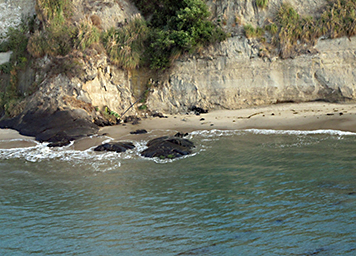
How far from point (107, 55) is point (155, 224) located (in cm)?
1132

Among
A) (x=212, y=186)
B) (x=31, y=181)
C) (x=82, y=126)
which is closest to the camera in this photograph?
(x=212, y=186)

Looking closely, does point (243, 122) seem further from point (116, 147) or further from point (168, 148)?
point (116, 147)

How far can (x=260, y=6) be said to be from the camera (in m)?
15.8

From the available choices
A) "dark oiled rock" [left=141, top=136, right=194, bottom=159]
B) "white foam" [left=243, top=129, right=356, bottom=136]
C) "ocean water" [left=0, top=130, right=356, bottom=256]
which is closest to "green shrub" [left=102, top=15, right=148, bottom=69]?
"dark oiled rock" [left=141, top=136, right=194, bottom=159]

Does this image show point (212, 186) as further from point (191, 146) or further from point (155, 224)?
point (191, 146)

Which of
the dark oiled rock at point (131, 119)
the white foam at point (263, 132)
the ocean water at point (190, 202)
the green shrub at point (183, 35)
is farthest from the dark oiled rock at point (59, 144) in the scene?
the green shrub at point (183, 35)

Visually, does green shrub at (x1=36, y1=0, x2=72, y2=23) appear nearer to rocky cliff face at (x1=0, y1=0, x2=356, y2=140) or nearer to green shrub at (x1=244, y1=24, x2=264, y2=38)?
rocky cliff face at (x1=0, y1=0, x2=356, y2=140)

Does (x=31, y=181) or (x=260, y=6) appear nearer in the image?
(x=31, y=181)

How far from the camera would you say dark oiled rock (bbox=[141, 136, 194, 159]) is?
9.93 meters

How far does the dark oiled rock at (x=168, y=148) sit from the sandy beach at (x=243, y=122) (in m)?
1.66

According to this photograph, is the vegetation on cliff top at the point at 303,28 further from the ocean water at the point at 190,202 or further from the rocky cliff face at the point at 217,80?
the ocean water at the point at 190,202

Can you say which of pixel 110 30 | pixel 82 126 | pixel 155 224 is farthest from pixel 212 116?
pixel 155 224

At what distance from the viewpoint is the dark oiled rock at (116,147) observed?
10.8m

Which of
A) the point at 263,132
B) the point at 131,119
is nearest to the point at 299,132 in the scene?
the point at 263,132
